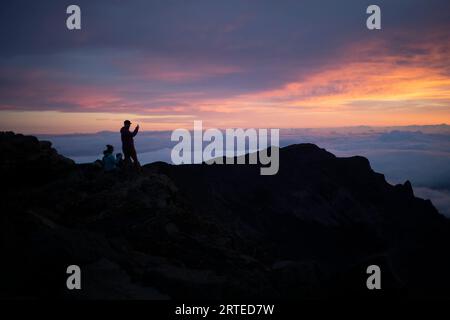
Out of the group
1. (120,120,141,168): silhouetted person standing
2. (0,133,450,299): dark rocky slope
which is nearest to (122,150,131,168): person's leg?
(120,120,141,168): silhouetted person standing

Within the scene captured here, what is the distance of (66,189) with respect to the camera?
61.7ft

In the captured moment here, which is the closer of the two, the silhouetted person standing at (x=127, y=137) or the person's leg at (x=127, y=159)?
the silhouetted person standing at (x=127, y=137)

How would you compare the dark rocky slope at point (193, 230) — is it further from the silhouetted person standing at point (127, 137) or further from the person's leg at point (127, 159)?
the silhouetted person standing at point (127, 137)

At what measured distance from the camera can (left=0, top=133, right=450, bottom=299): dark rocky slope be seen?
13.8 meters

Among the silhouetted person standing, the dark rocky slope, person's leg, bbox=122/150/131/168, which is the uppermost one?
the silhouetted person standing

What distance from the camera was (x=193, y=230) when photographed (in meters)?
18.7

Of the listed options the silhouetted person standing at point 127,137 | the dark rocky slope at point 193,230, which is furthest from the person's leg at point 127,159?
the dark rocky slope at point 193,230

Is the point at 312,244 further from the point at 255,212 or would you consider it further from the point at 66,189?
the point at 66,189

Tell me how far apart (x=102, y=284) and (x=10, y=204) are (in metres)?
7.28

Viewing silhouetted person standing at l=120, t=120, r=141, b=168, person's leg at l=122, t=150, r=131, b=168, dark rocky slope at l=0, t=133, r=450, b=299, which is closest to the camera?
dark rocky slope at l=0, t=133, r=450, b=299

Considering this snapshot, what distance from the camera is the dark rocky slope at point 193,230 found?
1375 centimetres

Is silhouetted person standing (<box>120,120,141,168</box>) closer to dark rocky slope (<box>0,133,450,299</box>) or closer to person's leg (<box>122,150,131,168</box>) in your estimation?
person's leg (<box>122,150,131,168</box>)

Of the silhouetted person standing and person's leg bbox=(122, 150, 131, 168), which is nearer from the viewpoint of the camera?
the silhouetted person standing
